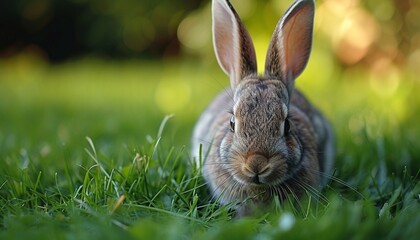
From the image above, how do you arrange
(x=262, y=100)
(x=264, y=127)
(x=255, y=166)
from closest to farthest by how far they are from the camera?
(x=255, y=166) → (x=264, y=127) → (x=262, y=100)

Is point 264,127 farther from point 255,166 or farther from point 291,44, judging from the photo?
point 291,44

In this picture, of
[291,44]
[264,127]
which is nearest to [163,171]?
[264,127]

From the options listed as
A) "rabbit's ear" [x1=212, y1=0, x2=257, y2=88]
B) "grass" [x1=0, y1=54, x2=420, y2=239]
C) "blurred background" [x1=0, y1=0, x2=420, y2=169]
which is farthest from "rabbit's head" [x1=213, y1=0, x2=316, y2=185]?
"blurred background" [x1=0, y1=0, x2=420, y2=169]

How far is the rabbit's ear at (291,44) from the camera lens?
298 centimetres

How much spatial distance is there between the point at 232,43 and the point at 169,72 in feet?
21.0

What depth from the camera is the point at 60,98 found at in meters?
6.79

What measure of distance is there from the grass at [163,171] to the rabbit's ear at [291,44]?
0.49m

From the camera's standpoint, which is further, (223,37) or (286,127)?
(223,37)

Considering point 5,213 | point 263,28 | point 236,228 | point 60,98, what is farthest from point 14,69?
point 236,228

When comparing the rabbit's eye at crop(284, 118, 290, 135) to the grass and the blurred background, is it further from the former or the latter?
the blurred background

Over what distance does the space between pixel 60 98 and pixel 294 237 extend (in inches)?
206

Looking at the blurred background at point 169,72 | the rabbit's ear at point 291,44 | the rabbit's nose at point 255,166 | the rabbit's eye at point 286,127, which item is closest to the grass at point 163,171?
the blurred background at point 169,72

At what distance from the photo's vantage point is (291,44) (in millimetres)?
3104

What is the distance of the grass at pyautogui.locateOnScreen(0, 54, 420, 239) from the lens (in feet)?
6.83
